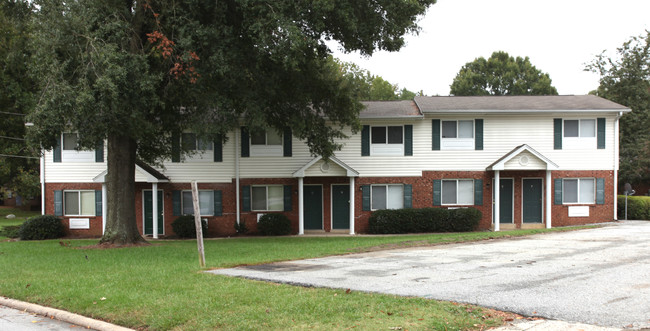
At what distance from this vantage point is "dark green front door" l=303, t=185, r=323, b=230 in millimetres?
26547

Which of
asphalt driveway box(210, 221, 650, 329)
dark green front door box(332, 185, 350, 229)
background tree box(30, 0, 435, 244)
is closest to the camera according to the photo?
asphalt driveway box(210, 221, 650, 329)

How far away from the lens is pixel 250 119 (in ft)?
62.4

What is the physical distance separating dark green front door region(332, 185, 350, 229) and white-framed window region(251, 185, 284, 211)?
2.52m

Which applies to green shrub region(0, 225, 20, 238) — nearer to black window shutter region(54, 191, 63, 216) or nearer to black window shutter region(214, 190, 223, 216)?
black window shutter region(54, 191, 63, 216)

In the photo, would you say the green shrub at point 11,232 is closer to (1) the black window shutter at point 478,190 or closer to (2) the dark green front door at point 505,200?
(1) the black window shutter at point 478,190

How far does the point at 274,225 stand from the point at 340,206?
3376mm

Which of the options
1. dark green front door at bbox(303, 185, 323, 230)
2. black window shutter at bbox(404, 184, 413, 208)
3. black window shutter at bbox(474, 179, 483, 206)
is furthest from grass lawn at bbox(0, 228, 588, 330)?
black window shutter at bbox(474, 179, 483, 206)

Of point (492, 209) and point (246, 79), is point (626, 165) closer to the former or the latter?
point (492, 209)

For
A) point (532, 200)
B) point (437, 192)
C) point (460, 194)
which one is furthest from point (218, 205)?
point (532, 200)

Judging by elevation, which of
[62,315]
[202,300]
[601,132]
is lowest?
[62,315]

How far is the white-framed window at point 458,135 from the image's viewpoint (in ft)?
85.9

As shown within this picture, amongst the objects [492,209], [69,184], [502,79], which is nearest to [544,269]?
[492,209]

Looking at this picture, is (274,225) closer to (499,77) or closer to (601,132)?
(601,132)

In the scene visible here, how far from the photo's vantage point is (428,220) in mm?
25094
